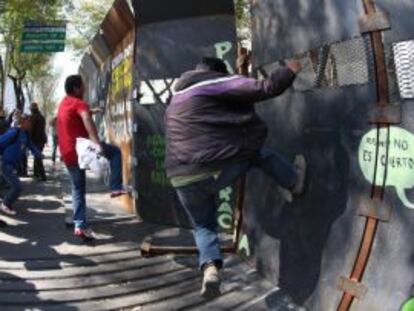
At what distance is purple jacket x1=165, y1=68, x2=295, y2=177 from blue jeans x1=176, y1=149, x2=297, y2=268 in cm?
11

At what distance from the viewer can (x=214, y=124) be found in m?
5.05

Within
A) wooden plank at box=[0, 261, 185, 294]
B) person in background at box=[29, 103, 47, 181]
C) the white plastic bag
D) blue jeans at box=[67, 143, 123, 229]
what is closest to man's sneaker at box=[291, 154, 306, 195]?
wooden plank at box=[0, 261, 185, 294]

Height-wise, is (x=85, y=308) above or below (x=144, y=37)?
below

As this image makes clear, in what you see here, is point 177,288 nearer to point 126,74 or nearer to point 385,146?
point 385,146

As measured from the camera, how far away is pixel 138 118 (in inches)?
345

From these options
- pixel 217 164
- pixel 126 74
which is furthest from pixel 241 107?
pixel 126 74

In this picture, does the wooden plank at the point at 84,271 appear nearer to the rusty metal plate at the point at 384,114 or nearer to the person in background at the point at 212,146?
the person in background at the point at 212,146

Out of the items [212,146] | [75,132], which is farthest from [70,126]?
[212,146]

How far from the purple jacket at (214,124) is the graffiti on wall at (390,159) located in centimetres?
94

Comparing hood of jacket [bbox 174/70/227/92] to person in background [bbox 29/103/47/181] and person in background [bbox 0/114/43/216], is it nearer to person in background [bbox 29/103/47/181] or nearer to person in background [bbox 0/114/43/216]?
person in background [bbox 0/114/43/216]

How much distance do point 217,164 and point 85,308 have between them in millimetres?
1637

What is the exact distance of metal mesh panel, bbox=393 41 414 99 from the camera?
3934 millimetres

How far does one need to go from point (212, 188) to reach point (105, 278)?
1560 millimetres

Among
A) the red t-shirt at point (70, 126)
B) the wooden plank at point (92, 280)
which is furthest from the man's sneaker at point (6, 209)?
the wooden plank at point (92, 280)
